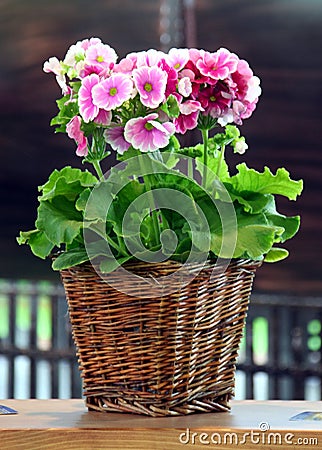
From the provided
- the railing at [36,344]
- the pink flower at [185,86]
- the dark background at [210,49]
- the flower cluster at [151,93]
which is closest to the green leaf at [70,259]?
the flower cluster at [151,93]

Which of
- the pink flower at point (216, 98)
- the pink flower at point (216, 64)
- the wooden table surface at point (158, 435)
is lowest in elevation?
the wooden table surface at point (158, 435)

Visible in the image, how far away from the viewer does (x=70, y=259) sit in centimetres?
98

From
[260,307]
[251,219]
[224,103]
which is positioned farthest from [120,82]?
[260,307]

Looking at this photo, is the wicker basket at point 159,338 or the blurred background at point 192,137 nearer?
the wicker basket at point 159,338

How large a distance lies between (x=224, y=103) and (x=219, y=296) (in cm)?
26

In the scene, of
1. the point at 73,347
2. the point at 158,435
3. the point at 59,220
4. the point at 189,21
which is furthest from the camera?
the point at 189,21

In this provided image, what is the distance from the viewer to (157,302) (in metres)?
0.95

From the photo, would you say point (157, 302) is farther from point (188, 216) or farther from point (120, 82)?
point (120, 82)

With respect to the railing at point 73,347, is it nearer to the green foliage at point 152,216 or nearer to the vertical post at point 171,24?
the vertical post at point 171,24

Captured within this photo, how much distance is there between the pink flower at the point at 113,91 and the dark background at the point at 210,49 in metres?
2.00

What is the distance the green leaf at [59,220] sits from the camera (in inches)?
38.5

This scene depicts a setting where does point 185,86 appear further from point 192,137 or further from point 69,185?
point 192,137

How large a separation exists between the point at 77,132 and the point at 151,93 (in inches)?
4.8

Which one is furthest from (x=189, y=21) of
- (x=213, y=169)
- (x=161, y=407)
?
(x=161, y=407)
